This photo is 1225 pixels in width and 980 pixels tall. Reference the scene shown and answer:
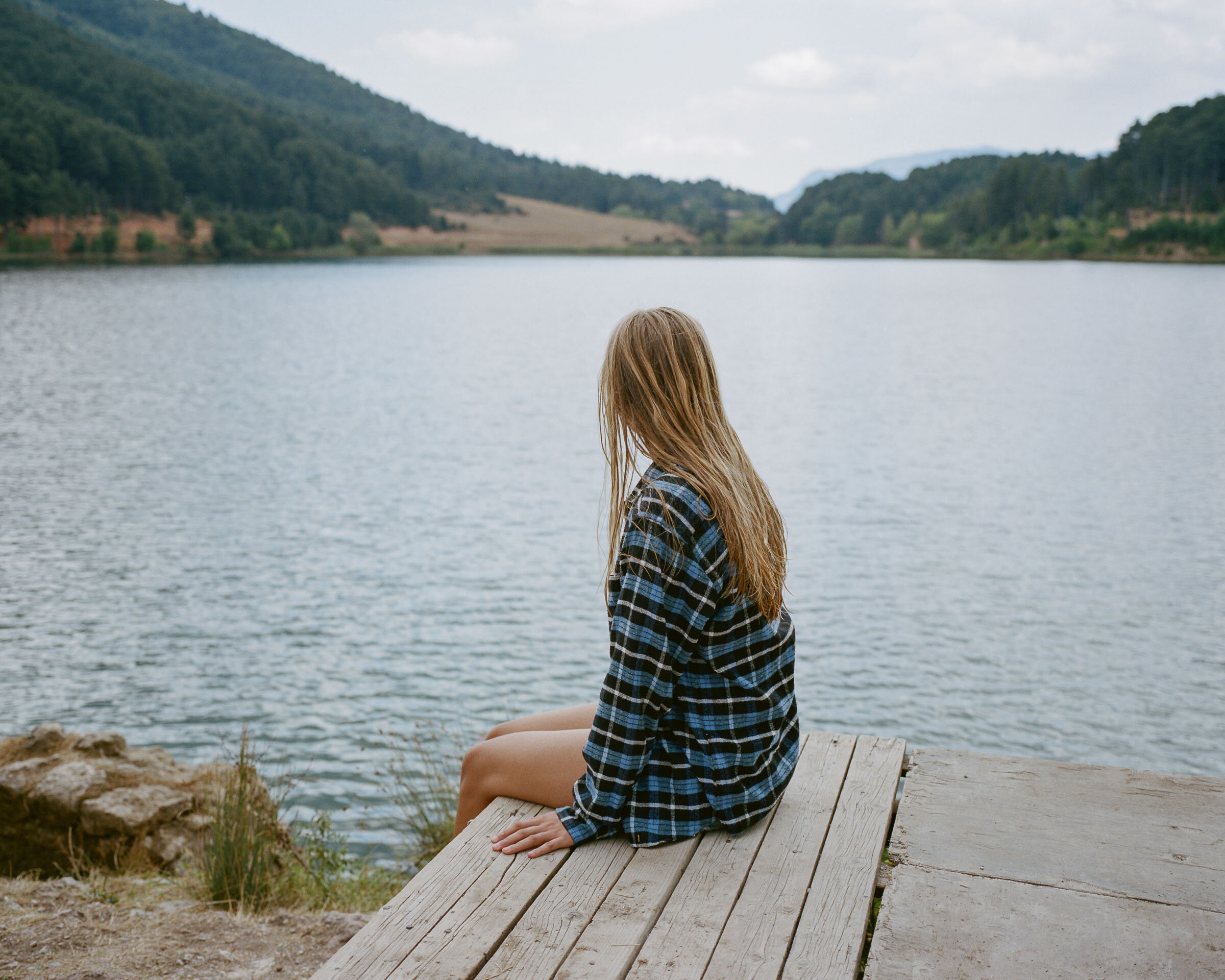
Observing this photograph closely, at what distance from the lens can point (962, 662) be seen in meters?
8.80

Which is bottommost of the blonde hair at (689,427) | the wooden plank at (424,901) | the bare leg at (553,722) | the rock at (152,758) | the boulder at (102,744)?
the rock at (152,758)

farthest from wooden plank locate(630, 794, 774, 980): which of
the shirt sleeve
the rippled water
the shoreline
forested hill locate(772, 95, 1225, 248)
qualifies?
forested hill locate(772, 95, 1225, 248)

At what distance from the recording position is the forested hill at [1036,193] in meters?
98.3

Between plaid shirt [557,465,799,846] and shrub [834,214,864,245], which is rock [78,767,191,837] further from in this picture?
shrub [834,214,864,245]

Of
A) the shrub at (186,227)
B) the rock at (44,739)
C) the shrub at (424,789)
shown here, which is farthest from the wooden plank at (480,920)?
the shrub at (186,227)

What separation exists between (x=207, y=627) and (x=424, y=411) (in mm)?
13137

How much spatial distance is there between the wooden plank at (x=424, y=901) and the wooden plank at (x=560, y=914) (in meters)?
0.18

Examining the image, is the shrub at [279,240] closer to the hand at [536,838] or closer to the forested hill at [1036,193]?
the forested hill at [1036,193]

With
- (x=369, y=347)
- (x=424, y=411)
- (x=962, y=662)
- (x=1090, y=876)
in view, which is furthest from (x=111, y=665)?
(x=369, y=347)

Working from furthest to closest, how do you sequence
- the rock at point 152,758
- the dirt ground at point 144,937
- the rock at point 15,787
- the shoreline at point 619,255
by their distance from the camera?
the shoreline at point 619,255
the rock at point 152,758
the rock at point 15,787
the dirt ground at point 144,937

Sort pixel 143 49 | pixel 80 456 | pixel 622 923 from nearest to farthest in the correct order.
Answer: pixel 622 923 < pixel 80 456 < pixel 143 49

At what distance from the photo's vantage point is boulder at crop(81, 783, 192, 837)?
185 inches

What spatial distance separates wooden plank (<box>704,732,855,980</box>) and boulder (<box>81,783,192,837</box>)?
11.3ft

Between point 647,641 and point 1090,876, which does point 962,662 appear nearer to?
point 1090,876
